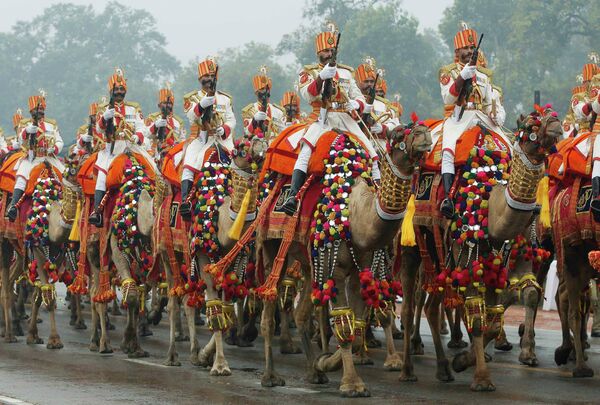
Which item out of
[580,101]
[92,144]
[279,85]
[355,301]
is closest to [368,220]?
[355,301]

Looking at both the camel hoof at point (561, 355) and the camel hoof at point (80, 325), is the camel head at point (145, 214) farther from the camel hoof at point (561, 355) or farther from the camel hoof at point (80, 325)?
the camel hoof at point (561, 355)

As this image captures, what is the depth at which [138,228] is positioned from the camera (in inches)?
708

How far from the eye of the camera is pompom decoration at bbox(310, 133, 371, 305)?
13773mm

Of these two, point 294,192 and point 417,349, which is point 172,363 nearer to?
point 294,192

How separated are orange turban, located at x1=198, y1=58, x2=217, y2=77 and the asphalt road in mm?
3788

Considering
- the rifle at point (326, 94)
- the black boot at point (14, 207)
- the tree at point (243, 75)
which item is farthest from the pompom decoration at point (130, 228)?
the tree at point (243, 75)

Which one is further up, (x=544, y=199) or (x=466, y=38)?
(x=466, y=38)

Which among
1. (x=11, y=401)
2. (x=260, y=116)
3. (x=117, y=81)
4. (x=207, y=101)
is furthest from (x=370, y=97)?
(x=11, y=401)

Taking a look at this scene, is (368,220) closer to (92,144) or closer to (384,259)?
(384,259)

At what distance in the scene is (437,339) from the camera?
49.8ft

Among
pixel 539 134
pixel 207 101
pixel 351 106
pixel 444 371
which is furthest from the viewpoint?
pixel 207 101

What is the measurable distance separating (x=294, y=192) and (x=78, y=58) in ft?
314

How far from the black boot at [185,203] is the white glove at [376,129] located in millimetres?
2692

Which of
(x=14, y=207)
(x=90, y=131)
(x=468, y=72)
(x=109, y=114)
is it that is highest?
(x=90, y=131)
